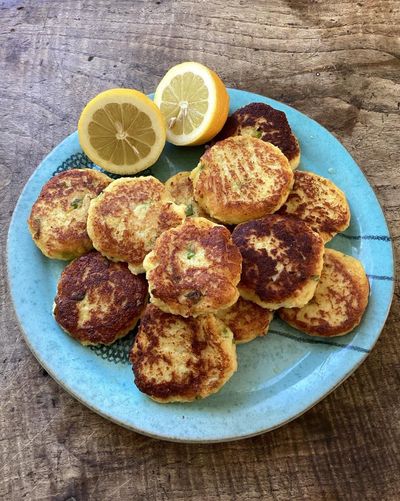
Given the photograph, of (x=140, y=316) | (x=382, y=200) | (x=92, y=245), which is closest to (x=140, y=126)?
(x=92, y=245)

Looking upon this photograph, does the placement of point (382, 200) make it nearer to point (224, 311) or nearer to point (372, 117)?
point (372, 117)

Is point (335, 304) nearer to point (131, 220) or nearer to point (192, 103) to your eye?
point (131, 220)

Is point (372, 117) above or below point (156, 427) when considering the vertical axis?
above

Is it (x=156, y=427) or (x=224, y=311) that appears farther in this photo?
(x=224, y=311)

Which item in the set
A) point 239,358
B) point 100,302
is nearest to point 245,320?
point 239,358

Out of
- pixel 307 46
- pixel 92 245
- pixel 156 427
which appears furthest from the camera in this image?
pixel 307 46

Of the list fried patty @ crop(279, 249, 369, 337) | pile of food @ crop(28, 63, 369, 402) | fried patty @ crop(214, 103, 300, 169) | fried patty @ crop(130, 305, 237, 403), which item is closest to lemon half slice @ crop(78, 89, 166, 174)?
pile of food @ crop(28, 63, 369, 402)
